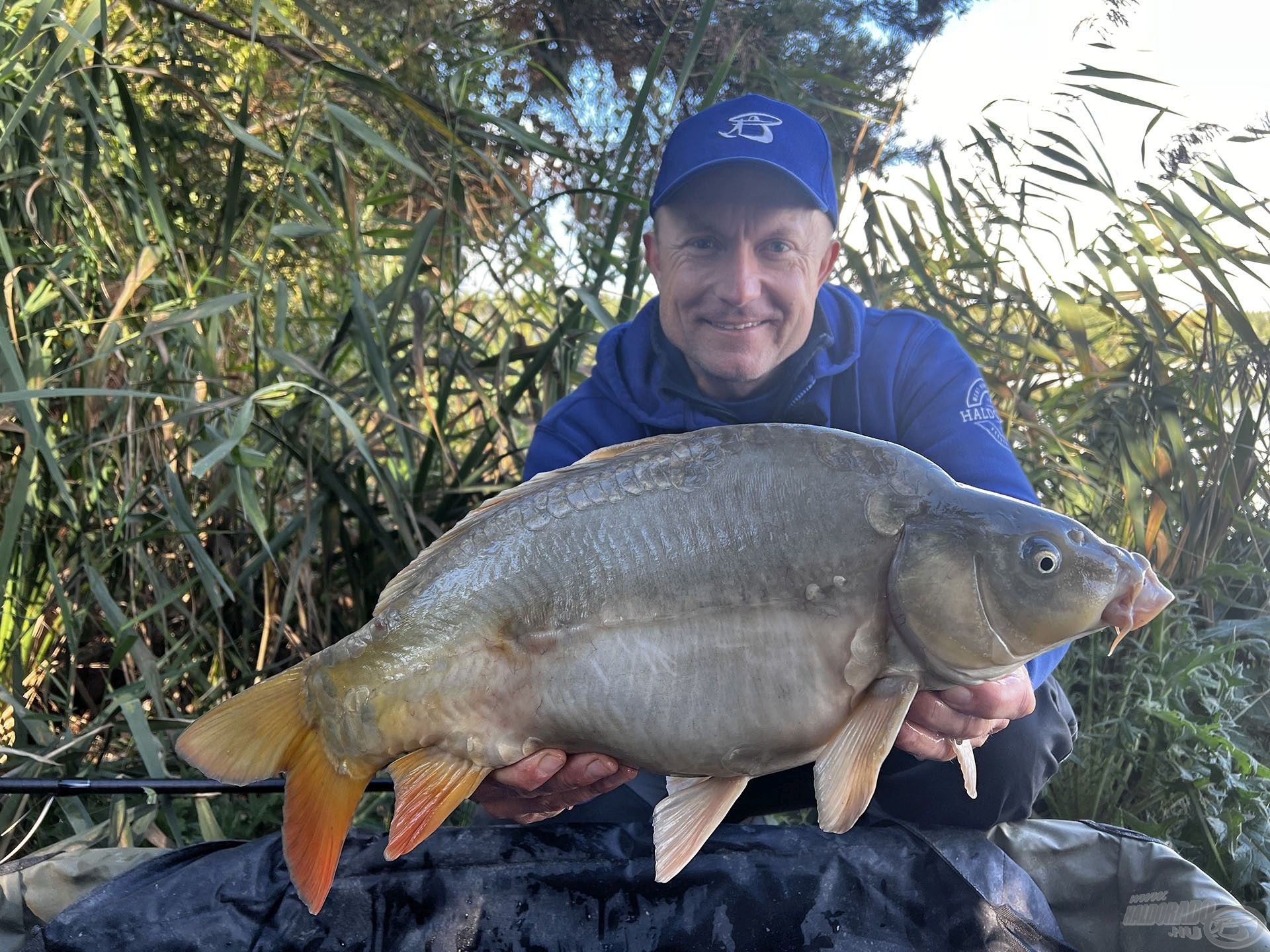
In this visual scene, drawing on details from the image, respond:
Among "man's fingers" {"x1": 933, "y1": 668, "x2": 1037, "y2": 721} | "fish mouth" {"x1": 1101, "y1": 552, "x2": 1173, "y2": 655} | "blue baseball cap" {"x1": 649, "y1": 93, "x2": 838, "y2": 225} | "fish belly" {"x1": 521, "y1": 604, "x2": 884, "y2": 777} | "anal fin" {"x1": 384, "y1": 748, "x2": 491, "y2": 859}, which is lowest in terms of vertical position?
"anal fin" {"x1": 384, "y1": 748, "x2": 491, "y2": 859}

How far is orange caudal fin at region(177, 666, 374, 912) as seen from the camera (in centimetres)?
96

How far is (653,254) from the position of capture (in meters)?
1.86

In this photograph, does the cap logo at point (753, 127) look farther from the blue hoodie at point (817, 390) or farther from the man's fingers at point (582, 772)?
the man's fingers at point (582, 772)

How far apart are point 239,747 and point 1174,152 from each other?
2003 millimetres

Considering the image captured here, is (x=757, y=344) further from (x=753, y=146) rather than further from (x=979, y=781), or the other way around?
(x=979, y=781)

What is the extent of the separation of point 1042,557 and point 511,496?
50 centimetres

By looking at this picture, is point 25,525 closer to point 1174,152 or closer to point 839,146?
point 839,146

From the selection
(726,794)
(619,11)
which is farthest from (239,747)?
(619,11)

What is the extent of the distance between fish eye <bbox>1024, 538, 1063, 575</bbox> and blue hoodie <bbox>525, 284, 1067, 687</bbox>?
0.63 meters

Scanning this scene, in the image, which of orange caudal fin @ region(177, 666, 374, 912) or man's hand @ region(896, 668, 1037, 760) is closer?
orange caudal fin @ region(177, 666, 374, 912)

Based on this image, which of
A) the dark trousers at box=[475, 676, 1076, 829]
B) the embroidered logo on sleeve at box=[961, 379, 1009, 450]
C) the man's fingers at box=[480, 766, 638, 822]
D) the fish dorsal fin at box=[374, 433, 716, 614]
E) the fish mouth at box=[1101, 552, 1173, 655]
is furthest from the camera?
the embroidered logo on sleeve at box=[961, 379, 1009, 450]

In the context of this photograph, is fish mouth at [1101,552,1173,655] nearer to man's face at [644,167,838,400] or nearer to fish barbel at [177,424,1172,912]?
fish barbel at [177,424,1172,912]

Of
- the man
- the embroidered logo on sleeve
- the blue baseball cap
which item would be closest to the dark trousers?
the man

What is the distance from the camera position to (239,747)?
0.97 metres
